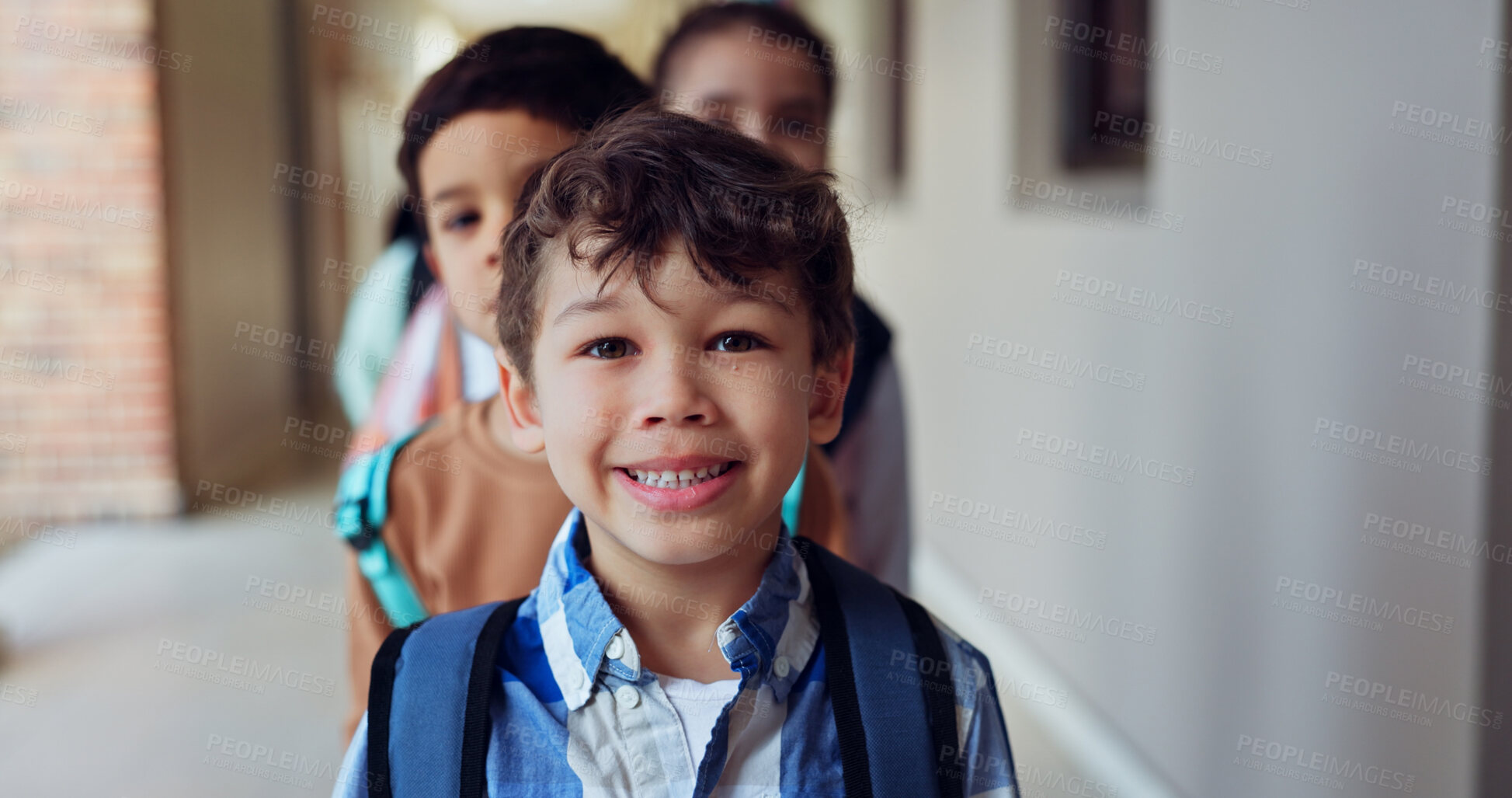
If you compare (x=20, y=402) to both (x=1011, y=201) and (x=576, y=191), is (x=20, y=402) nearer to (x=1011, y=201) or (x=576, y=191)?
(x=1011, y=201)

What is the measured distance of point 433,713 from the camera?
87cm

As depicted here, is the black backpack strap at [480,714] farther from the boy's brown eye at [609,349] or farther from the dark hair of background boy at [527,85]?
→ the dark hair of background boy at [527,85]

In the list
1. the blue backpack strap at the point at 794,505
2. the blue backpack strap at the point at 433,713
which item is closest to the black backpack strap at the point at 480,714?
the blue backpack strap at the point at 433,713

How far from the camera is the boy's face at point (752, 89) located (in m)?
1.55

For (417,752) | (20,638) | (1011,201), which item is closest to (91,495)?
(20,638)

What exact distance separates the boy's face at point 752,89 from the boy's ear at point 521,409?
62 cm

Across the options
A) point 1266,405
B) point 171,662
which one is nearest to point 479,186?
point 1266,405

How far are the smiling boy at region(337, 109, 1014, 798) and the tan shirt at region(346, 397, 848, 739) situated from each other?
10.7 inches

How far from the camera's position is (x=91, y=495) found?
4.78 m

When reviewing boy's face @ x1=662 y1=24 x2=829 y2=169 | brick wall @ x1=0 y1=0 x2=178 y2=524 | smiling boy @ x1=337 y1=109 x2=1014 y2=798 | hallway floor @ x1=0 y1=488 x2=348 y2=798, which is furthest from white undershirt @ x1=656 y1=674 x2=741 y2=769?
brick wall @ x1=0 y1=0 x2=178 y2=524

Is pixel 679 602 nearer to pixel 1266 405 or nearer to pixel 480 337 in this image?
pixel 480 337

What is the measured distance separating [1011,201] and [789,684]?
238 cm

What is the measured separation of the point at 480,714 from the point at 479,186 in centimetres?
57

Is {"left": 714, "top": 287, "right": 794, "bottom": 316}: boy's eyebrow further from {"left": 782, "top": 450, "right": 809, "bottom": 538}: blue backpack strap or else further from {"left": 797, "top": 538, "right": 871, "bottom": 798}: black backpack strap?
{"left": 782, "top": 450, "right": 809, "bottom": 538}: blue backpack strap
